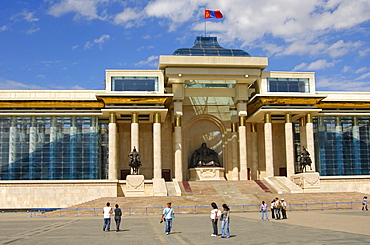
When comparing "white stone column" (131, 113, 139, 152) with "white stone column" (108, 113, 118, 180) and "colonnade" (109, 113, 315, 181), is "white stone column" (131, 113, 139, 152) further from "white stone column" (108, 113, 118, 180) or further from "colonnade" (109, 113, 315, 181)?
"white stone column" (108, 113, 118, 180)

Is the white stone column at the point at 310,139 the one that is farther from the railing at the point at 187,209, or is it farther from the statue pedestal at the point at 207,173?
the railing at the point at 187,209

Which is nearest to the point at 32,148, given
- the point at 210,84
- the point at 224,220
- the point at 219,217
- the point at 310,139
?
the point at 210,84

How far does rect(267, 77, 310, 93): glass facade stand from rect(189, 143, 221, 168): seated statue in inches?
401

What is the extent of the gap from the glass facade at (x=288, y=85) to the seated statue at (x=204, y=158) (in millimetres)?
10187

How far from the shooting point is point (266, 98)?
51094mm

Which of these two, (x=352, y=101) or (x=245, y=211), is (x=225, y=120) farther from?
(x=245, y=211)

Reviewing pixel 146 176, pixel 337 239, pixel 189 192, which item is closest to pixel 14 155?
pixel 146 176

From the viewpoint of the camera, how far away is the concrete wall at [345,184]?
1949 inches

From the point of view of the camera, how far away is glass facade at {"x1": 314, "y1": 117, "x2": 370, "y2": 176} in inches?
2154

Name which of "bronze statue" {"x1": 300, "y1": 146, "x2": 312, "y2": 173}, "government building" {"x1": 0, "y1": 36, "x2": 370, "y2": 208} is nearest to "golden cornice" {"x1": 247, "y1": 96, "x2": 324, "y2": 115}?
"government building" {"x1": 0, "y1": 36, "x2": 370, "y2": 208}

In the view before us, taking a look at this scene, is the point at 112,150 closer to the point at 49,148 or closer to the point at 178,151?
the point at 178,151

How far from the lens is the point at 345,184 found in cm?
5047

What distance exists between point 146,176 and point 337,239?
40.7 metres

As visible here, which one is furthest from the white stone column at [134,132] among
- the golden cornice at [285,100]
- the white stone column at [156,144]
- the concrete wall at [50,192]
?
the golden cornice at [285,100]
